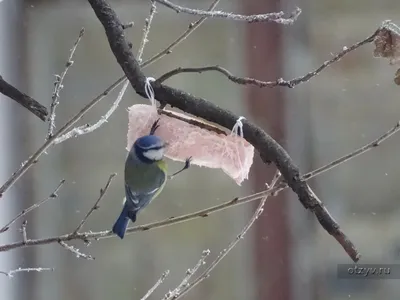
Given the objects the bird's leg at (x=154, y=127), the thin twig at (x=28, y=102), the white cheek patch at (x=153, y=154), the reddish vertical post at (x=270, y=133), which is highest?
the reddish vertical post at (x=270, y=133)

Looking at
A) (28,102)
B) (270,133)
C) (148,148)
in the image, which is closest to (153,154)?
(148,148)

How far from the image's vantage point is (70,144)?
1.03m

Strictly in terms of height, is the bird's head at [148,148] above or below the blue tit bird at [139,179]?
above

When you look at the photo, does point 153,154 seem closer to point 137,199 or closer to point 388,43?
point 137,199

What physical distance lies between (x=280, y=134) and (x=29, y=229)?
0.49 meters

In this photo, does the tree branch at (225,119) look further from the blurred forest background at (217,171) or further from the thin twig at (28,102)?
the blurred forest background at (217,171)

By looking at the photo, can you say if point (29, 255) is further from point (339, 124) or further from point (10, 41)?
point (339, 124)

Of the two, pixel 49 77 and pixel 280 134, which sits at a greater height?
pixel 49 77

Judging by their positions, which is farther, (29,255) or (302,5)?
(29,255)

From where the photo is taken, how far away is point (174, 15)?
3.22 ft

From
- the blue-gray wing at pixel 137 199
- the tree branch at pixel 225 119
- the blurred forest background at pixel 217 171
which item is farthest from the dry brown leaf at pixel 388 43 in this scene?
the blurred forest background at pixel 217 171

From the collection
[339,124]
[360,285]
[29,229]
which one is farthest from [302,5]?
[29,229]

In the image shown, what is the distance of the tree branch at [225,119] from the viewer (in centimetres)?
42

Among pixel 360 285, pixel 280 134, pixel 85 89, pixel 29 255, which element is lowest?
pixel 360 285
